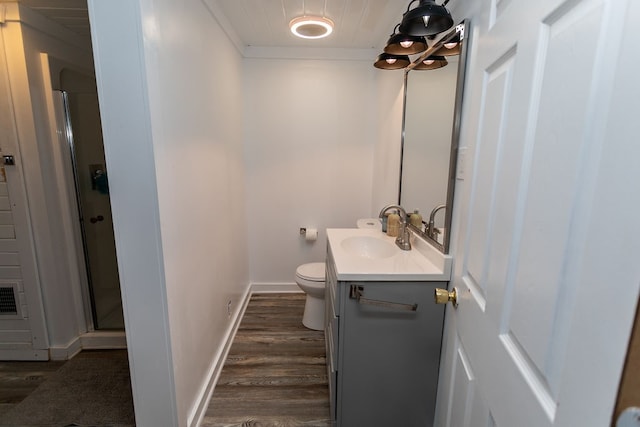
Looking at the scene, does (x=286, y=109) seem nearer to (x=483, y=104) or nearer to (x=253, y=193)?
(x=253, y=193)

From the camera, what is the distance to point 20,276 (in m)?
1.94

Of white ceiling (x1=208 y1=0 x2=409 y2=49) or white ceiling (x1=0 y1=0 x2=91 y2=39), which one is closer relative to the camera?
white ceiling (x1=0 y1=0 x2=91 y2=39)

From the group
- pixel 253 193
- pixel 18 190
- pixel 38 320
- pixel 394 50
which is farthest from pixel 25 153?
pixel 394 50

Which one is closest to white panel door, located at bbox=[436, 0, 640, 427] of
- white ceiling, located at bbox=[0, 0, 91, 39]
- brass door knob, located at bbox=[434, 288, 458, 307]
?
brass door knob, located at bbox=[434, 288, 458, 307]

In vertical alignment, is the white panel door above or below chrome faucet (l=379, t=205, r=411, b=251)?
above

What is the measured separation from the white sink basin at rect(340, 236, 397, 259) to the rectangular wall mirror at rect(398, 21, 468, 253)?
22cm

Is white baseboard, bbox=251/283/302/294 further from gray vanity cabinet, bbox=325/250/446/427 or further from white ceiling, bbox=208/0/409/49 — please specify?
white ceiling, bbox=208/0/409/49

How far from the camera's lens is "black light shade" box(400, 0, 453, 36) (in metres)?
1.10

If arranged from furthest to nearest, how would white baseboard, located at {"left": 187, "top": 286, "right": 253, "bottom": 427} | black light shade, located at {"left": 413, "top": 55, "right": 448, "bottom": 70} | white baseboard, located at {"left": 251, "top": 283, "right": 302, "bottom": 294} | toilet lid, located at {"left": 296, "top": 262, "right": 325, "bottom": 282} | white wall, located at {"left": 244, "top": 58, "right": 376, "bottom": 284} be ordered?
white baseboard, located at {"left": 251, "top": 283, "right": 302, "bottom": 294} → white wall, located at {"left": 244, "top": 58, "right": 376, "bottom": 284} → toilet lid, located at {"left": 296, "top": 262, "right": 325, "bottom": 282} → white baseboard, located at {"left": 187, "top": 286, "right": 253, "bottom": 427} → black light shade, located at {"left": 413, "top": 55, "right": 448, "bottom": 70}

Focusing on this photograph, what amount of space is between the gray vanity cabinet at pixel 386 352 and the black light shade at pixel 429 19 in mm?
1030

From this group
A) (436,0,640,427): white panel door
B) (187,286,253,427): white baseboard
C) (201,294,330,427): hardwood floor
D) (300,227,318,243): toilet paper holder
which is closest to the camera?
(436,0,640,427): white panel door

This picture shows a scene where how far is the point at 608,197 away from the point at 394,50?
139cm

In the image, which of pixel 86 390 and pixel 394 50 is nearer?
pixel 394 50

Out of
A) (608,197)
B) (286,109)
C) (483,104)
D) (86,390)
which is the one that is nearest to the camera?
(608,197)
